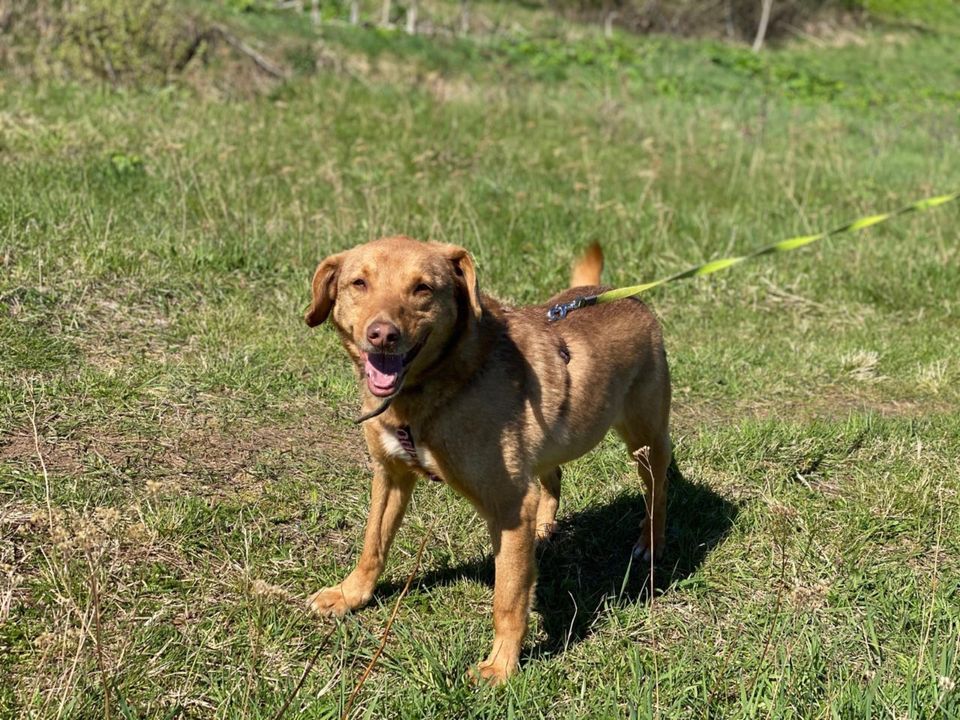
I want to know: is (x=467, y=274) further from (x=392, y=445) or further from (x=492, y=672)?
(x=492, y=672)

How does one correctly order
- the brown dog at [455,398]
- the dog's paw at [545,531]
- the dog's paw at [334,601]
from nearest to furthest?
the brown dog at [455,398] < the dog's paw at [334,601] < the dog's paw at [545,531]

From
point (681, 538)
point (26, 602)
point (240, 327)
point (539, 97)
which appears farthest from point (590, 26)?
point (26, 602)

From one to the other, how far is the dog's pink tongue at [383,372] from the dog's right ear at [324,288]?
39 centimetres

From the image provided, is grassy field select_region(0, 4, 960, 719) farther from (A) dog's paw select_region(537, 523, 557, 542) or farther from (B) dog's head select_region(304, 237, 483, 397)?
(B) dog's head select_region(304, 237, 483, 397)

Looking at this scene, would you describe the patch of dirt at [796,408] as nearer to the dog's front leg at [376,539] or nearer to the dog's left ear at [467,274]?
the dog's front leg at [376,539]

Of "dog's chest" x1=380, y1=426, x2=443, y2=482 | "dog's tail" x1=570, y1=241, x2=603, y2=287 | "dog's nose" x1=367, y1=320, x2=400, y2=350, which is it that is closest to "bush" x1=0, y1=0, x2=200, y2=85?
"dog's tail" x1=570, y1=241, x2=603, y2=287

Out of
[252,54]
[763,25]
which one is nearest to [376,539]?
[252,54]

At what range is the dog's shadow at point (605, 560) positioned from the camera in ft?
12.6

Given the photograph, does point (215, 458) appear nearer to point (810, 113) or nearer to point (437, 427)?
point (437, 427)

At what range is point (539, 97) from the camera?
484 inches

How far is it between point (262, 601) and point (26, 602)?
80cm

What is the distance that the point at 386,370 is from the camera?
10.3 feet

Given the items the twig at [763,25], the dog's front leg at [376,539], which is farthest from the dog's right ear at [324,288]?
the twig at [763,25]

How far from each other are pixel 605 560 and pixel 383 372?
5.51 ft
